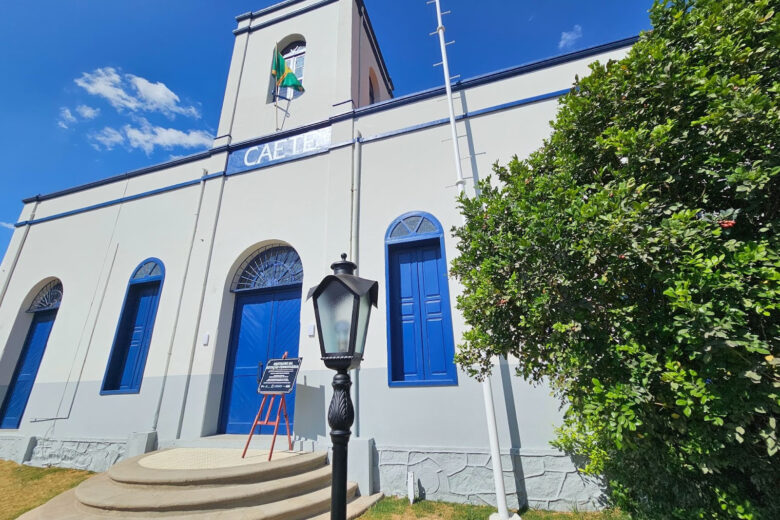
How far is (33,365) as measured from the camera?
7770mm

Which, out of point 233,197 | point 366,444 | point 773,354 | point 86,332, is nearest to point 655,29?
point 773,354

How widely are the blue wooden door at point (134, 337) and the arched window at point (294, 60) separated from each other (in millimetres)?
5301

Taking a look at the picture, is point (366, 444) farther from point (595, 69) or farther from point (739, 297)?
point (595, 69)

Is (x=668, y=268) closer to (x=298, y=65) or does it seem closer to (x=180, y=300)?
(x=180, y=300)

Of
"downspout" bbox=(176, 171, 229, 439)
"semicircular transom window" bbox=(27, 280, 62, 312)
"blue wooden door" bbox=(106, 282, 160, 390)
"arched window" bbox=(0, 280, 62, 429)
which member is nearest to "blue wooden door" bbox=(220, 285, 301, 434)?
"downspout" bbox=(176, 171, 229, 439)

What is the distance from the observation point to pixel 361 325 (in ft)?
7.18

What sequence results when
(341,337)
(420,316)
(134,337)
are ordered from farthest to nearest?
(134,337), (420,316), (341,337)

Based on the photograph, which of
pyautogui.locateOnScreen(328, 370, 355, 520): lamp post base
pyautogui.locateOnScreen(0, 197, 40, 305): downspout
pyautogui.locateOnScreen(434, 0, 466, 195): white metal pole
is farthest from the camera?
pyautogui.locateOnScreen(0, 197, 40, 305): downspout

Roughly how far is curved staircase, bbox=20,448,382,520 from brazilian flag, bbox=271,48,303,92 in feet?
24.1

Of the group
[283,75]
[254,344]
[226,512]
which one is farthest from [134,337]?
[283,75]

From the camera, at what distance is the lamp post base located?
184 centimetres

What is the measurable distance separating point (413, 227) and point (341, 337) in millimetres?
3707

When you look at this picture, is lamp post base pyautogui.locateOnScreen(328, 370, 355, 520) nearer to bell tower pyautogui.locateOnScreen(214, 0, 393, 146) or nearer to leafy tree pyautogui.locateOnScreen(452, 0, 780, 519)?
leafy tree pyautogui.locateOnScreen(452, 0, 780, 519)

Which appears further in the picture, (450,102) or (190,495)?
(450,102)
